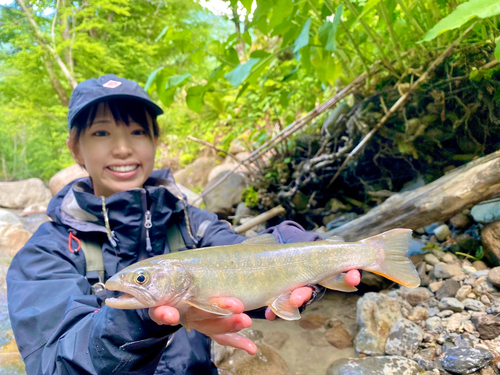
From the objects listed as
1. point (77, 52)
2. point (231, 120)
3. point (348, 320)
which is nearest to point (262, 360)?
point (348, 320)

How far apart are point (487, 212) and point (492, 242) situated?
29cm

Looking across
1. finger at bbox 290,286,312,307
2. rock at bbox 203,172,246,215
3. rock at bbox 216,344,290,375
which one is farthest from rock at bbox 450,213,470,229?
rock at bbox 203,172,246,215

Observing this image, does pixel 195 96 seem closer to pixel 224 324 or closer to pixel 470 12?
pixel 470 12

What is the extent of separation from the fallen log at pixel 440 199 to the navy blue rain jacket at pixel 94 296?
4.46 ft

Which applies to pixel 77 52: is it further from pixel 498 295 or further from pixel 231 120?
pixel 498 295

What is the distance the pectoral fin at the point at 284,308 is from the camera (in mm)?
1565

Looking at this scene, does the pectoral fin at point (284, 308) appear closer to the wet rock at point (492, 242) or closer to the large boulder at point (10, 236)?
the wet rock at point (492, 242)

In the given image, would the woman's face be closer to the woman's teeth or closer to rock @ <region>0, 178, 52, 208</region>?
the woman's teeth

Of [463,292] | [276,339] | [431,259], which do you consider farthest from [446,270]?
[276,339]

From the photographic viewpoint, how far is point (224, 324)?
143cm

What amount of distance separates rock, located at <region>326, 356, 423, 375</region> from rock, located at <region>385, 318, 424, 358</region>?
10 cm

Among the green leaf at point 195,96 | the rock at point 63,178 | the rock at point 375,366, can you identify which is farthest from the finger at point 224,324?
the rock at point 63,178

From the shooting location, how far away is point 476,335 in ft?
7.39

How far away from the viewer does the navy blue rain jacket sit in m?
1.35
